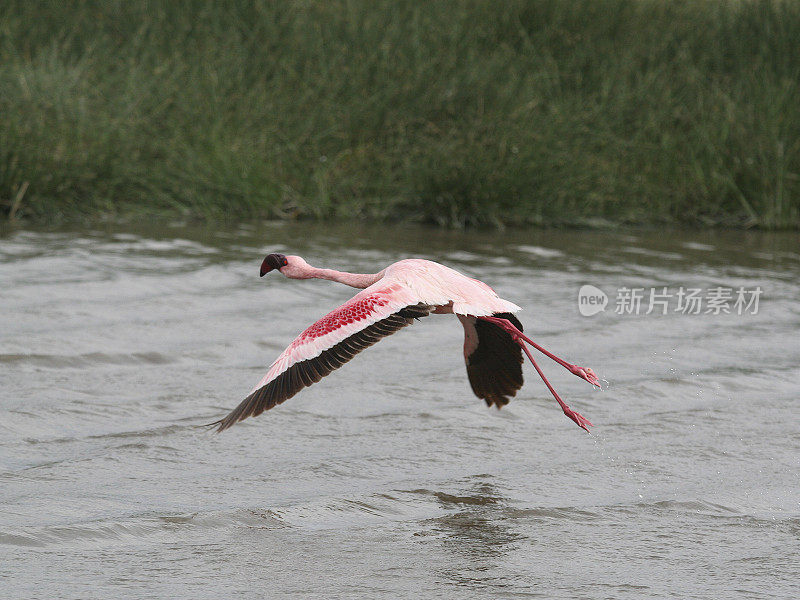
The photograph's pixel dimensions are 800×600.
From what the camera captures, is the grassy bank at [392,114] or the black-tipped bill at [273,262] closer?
the black-tipped bill at [273,262]

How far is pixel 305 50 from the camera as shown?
12.5 metres

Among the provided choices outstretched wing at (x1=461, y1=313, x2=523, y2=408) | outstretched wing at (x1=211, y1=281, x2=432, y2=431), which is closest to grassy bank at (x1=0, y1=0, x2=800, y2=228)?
outstretched wing at (x1=461, y1=313, x2=523, y2=408)

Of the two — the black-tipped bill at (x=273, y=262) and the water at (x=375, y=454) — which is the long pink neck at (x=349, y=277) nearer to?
the black-tipped bill at (x=273, y=262)

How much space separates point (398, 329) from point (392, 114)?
7.49 m

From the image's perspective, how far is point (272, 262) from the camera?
527 centimetres

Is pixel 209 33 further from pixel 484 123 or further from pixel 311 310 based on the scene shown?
pixel 311 310

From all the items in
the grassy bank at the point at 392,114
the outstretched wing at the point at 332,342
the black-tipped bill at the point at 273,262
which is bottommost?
the outstretched wing at the point at 332,342

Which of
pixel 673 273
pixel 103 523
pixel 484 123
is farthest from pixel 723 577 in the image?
pixel 484 123

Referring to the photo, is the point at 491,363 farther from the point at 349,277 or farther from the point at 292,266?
the point at 292,266

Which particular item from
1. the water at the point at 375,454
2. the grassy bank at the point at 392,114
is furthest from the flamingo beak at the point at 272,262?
the grassy bank at the point at 392,114

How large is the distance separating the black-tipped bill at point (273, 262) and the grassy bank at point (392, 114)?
5.66 m

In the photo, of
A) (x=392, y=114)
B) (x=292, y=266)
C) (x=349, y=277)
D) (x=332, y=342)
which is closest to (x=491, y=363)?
(x=349, y=277)

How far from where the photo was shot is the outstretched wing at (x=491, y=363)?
5.18m

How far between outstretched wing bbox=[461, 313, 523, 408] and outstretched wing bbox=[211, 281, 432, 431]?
64 cm
